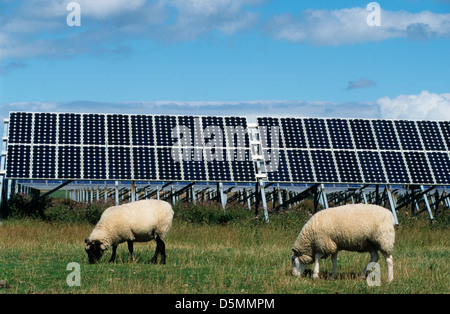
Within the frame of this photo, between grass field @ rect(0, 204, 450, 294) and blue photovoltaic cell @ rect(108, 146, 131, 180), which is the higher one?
blue photovoltaic cell @ rect(108, 146, 131, 180)

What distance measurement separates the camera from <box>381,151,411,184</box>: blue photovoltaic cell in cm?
2603

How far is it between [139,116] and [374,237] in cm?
1758

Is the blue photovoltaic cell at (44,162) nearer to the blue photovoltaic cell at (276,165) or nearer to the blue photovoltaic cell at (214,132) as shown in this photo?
the blue photovoltaic cell at (214,132)

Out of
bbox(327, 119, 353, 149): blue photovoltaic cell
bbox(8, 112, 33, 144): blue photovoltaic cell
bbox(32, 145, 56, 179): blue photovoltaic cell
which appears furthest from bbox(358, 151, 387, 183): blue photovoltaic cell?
bbox(8, 112, 33, 144): blue photovoltaic cell

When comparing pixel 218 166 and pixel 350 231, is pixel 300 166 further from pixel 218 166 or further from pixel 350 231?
pixel 350 231

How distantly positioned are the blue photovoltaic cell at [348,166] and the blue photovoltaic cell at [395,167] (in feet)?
4.15

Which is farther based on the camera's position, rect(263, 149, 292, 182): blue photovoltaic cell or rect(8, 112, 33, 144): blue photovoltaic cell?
rect(8, 112, 33, 144): blue photovoltaic cell

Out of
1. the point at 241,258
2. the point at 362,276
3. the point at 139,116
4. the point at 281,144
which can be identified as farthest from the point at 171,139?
the point at 362,276

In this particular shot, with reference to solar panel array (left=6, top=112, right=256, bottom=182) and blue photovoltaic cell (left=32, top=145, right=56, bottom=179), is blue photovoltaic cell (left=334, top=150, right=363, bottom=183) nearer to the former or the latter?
solar panel array (left=6, top=112, right=256, bottom=182)

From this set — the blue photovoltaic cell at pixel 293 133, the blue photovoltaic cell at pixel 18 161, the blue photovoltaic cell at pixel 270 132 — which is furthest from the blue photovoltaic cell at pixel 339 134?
the blue photovoltaic cell at pixel 18 161

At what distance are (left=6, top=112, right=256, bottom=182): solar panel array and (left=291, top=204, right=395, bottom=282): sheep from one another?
41.5 ft

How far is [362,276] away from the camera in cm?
1204
